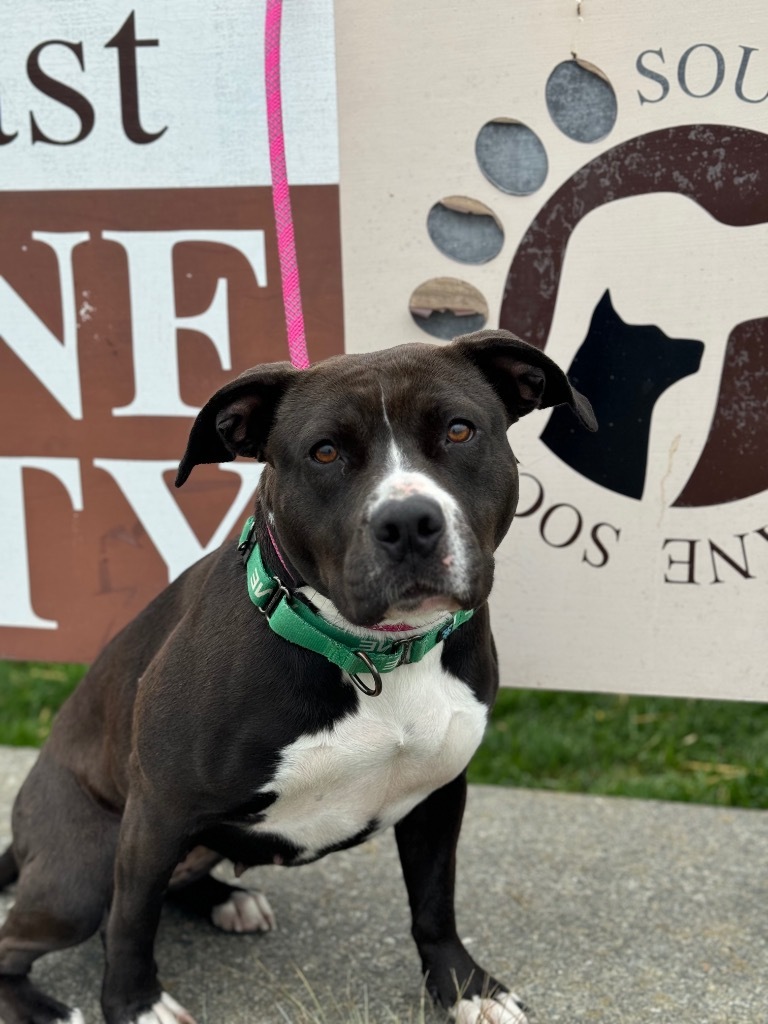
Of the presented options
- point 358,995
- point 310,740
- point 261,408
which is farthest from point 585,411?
point 358,995

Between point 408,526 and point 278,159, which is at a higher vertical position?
point 278,159

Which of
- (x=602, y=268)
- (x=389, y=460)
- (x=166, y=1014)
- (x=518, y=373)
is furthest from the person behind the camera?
(x=602, y=268)

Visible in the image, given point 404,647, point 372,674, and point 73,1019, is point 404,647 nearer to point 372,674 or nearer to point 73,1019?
point 372,674

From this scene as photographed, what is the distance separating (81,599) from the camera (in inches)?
141

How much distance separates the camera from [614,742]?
4.49m

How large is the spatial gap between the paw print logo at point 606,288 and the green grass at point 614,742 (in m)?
1.32

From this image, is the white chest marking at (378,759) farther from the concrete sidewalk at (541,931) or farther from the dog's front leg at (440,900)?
the concrete sidewalk at (541,931)

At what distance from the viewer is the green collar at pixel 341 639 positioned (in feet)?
7.80

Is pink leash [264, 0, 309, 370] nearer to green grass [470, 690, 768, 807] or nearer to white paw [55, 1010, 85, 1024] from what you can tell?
white paw [55, 1010, 85, 1024]

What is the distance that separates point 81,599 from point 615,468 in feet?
4.93

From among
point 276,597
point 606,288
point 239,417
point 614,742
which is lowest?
point 614,742

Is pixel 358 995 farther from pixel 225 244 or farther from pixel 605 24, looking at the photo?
pixel 605 24

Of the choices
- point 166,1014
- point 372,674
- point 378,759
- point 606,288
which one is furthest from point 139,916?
point 606,288

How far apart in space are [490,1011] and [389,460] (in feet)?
4.18
